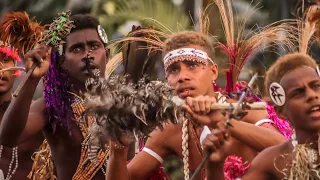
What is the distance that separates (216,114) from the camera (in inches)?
243

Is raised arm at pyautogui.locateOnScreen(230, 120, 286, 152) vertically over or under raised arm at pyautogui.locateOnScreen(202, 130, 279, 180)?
over

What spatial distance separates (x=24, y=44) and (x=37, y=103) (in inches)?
56.9

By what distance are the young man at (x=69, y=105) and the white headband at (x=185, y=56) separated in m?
0.54

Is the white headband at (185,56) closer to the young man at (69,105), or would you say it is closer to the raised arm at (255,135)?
the young man at (69,105)

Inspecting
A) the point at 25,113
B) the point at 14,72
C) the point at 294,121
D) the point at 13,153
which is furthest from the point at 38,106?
the point at 294,121

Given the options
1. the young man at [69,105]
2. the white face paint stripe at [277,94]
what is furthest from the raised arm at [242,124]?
the young man at [69,105]

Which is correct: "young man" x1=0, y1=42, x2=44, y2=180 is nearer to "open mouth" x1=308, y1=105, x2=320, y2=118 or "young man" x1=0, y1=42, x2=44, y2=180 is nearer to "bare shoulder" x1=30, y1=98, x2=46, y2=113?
"bare shoulder" x1=30, y1=98, x2=46, y2=113

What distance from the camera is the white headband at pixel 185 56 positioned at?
725cm

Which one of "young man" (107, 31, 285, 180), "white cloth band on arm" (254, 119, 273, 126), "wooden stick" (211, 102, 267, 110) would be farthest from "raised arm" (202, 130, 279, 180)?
"white cloth band on arm" (254, 119, 273, 126)

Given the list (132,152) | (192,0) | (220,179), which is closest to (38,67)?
(132,152)

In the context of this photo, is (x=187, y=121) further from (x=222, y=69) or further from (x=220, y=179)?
(x=220, y=179)

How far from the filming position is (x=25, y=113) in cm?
732

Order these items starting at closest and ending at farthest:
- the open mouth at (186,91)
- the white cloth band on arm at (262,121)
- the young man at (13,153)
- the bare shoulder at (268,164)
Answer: the bare shoulder at (268,164) < the open mouth at (186,91) < the white cloth band on arm at (262,121) < the young man at (13,153)

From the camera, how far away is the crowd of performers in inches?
241
